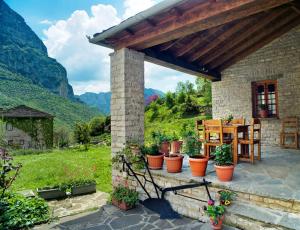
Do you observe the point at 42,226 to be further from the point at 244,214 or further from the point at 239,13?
the point at 239,13

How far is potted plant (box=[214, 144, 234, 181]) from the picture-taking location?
331 cm

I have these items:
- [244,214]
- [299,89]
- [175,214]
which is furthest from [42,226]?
[299,89]

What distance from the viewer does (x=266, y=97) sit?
24.3 ft

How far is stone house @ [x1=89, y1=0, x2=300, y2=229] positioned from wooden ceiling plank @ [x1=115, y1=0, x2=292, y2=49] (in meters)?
0.01

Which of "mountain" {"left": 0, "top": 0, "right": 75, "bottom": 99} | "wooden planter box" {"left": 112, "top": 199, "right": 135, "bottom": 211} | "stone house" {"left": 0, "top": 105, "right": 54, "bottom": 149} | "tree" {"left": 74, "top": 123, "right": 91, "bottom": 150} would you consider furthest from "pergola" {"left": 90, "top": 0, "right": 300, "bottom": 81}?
"mountain" {"left": 0, "top": 0, "right": 75, "bottom": 99}

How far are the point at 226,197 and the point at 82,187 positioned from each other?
368 centimetres

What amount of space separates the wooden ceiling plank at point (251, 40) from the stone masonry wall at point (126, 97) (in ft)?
12.3

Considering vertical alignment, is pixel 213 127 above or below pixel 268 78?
below

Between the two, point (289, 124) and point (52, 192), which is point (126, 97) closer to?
point (52, 192)

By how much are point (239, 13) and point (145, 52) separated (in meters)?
2.17

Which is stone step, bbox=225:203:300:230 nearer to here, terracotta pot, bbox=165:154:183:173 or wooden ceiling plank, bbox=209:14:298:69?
terracotta pot, bbox=165:154:183:173

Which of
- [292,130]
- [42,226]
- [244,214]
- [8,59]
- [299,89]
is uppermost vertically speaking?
[8,59]

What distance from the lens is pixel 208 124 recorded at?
15.9 feet

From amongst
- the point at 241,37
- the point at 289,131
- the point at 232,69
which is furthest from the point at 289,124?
the point at 241,37
